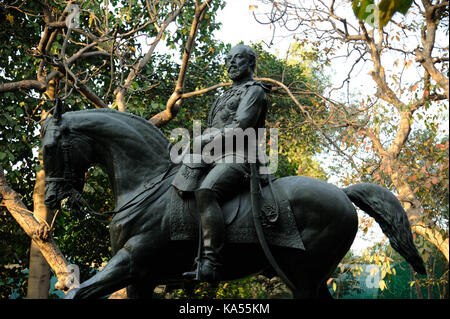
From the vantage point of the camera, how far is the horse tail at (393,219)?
3.53 meters

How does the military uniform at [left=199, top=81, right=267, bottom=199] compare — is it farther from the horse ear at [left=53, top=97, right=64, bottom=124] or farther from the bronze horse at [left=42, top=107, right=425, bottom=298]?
the horse ear at [left=53, top=97, right=64, bottom=124]

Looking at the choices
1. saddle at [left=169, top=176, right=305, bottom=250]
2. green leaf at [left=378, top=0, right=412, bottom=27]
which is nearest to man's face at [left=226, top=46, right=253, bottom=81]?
saddle at [left=169, top=176, right=305, bottom=250]

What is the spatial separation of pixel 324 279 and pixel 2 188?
569 cm

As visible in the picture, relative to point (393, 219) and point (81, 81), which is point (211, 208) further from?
point (81, 81)

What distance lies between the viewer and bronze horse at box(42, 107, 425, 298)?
11.5ft

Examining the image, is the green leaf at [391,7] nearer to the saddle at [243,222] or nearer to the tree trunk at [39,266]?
the saddle at [243,222]

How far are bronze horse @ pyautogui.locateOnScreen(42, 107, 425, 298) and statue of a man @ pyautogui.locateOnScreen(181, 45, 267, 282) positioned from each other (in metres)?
0.21

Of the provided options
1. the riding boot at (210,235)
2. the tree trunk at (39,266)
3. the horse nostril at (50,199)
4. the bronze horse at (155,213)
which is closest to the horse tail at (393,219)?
the bronze horse at (155,213)

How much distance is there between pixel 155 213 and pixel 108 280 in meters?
0.57

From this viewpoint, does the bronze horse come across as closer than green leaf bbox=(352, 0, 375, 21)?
No

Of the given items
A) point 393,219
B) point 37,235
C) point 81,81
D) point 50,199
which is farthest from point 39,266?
point 393,219

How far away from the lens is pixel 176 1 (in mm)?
7879

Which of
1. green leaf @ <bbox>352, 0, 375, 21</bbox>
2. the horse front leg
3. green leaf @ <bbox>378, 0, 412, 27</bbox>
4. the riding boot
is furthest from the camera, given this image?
the riding boot
